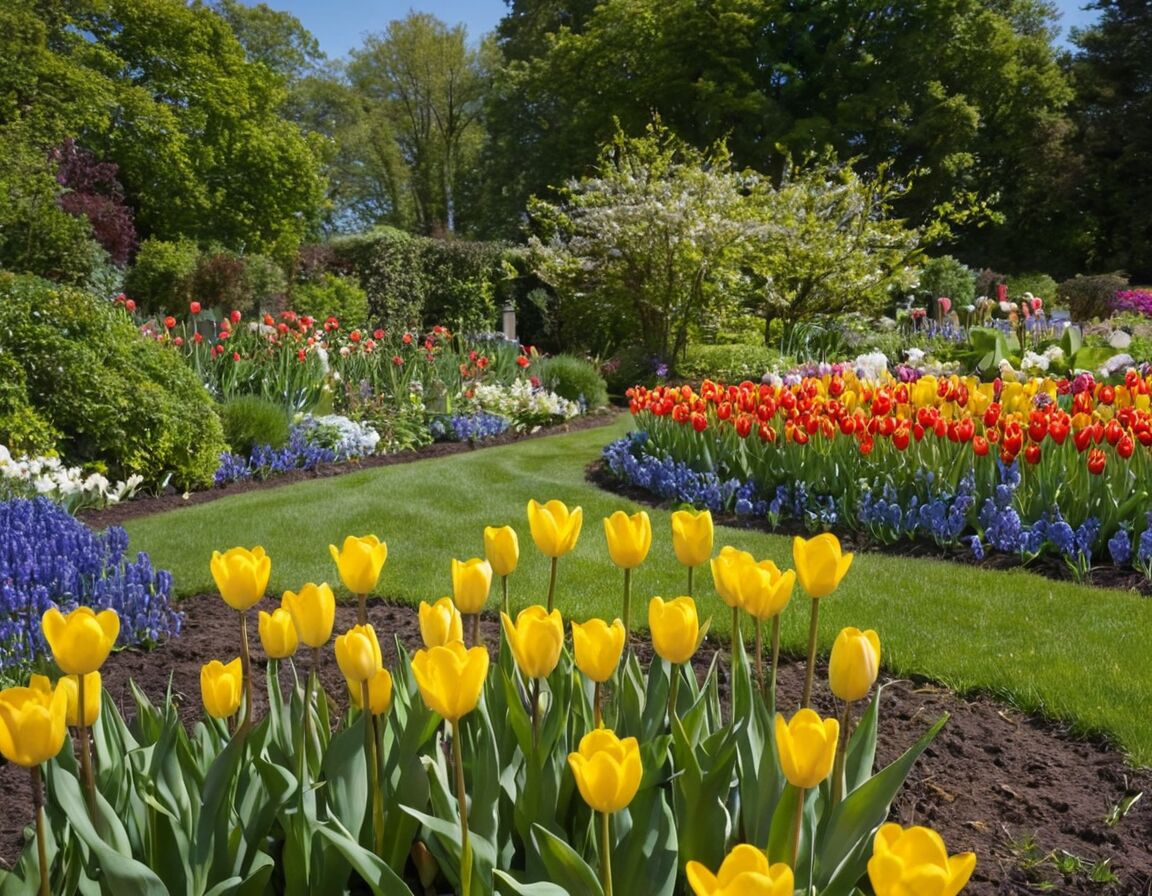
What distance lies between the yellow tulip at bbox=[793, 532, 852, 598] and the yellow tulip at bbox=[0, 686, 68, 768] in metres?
1.06

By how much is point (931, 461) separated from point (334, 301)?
1410cm

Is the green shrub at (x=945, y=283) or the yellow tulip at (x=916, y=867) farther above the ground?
the green shrub at (x=945, y=283)

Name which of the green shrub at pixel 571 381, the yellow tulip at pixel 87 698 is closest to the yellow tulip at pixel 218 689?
the yellow tulip at pixel 87 698

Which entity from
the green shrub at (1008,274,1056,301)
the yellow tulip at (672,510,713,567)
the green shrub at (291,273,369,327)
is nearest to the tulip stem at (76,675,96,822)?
the yellow tulip at (672,510,713,567)

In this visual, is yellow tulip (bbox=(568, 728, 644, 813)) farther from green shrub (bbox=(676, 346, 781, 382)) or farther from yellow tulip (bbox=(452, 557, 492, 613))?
green shrub (bbox=(676, 346, 781, 382))

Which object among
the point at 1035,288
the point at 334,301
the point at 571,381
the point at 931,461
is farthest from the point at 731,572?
the point at 1035,288

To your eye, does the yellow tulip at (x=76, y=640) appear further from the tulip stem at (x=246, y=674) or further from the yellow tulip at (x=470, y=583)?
the yellow tulip at (x=470, y=583)

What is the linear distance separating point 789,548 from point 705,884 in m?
4.28

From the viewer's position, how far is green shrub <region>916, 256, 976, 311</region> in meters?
20.4

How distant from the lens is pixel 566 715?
1721 mm

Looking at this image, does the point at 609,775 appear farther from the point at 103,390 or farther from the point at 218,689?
the point at 103,390

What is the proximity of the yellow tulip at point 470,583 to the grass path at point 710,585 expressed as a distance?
6.38ft

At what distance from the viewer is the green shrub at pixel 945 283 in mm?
20359

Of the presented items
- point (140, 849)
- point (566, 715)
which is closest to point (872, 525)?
point (566, 715)
